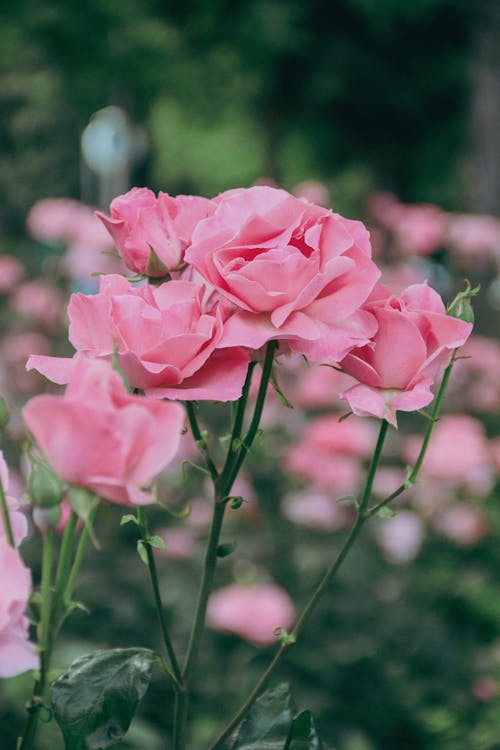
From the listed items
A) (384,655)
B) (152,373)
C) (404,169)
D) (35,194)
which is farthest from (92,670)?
(404,169)

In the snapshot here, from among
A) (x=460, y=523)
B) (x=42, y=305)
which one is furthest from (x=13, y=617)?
(x=42, y=305)

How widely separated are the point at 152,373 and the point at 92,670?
8.0 inches

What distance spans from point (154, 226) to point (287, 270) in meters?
0.12

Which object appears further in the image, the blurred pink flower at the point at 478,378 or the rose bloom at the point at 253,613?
the blurred pink flower at the point at 478,378

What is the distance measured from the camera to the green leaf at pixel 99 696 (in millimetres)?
627

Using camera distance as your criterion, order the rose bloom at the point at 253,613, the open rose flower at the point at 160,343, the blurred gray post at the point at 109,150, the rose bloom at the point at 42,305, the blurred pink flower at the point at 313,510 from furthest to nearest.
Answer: the blurred gray post at the point at 109,150, the rose bloom at the point at 42,305, the blurred pink flower at the point at 313,510, the rose bloom at the point at 253,613, the open rose flower at the point at 160,343

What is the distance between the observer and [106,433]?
1.68 feet

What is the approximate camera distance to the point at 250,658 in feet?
6.57

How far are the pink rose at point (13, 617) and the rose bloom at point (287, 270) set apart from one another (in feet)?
0.61

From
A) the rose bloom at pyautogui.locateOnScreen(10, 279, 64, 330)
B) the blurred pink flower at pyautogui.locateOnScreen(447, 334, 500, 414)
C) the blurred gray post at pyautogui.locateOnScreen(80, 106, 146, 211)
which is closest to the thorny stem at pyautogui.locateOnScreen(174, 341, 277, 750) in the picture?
the rose bloom at pyautogui.locateOnScreen(10, 279, 64, 330)

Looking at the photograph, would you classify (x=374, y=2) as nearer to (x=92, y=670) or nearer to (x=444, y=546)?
(x=444, y=546)

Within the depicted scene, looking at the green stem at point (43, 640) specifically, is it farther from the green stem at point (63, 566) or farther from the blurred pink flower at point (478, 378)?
the blurred pink flower at point (478, 378)

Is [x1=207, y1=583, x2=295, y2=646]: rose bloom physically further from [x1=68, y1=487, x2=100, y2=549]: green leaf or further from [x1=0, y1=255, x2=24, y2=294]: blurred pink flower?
[x1=68, y1=487, x2=100, y2=549]: green leaf

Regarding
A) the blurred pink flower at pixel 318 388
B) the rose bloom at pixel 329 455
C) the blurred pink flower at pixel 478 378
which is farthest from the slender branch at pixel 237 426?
the blurred pink flower at pixel 478 378
